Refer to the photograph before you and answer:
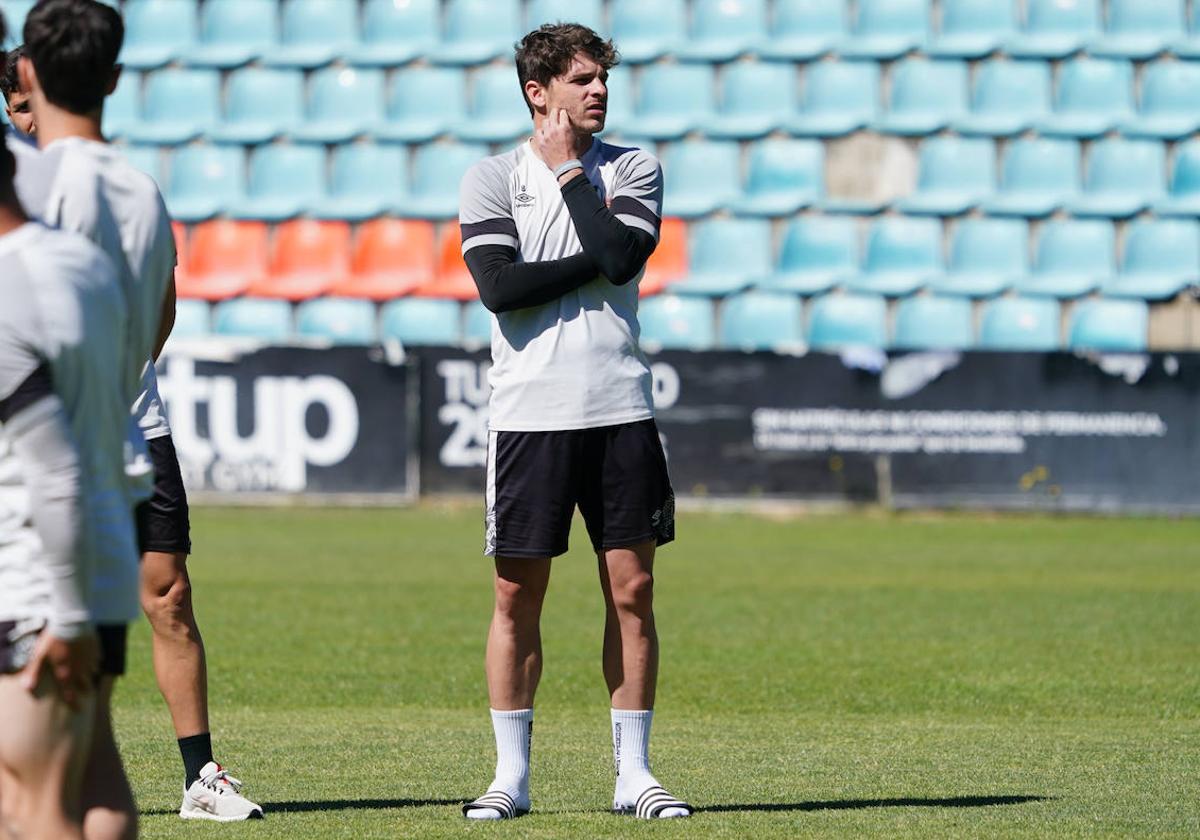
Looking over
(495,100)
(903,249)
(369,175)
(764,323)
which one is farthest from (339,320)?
(903,249)

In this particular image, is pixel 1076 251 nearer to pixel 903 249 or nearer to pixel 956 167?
pixel 956 167

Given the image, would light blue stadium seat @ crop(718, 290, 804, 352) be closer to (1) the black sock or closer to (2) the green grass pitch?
(2) the green grass pitch

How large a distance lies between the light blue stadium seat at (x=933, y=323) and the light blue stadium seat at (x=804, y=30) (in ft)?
11.7

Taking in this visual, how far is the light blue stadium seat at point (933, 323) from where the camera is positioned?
21000 millimetres

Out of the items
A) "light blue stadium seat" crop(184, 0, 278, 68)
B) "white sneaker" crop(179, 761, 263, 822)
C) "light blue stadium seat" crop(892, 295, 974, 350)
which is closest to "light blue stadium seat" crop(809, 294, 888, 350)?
"light blue stadium seat" crop(892, 295, 974, 350)

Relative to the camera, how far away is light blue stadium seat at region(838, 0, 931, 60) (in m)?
22.8

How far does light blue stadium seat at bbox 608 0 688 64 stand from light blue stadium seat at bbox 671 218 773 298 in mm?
2719

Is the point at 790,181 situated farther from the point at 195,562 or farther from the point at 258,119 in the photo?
the point at 195,562

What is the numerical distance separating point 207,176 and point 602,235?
18692 mm

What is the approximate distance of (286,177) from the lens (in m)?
23.3

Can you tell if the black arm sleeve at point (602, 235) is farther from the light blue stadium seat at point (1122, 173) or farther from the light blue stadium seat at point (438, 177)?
the light blue stadium seat at point (1122, 173)

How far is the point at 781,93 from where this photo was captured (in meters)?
23.0

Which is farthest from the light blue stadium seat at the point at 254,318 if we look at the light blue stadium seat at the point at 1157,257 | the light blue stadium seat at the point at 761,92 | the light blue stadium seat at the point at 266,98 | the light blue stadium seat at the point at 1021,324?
the light blue stadium seat at the point at 1157,257

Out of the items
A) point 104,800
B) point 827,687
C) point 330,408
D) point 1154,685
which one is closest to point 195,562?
point 330,408
